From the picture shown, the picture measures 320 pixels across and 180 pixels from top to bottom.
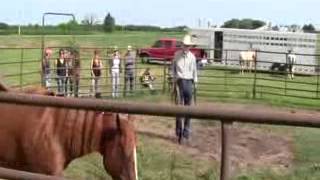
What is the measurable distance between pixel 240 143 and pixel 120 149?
6.46 m

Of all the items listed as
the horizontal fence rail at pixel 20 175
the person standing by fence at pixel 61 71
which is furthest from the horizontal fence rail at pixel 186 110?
the person standing by fence at pixel 61 71

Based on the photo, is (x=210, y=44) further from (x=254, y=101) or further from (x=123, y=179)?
(x=123, y=179)

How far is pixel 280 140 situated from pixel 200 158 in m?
2.58

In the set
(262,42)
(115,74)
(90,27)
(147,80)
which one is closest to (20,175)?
(115,74)

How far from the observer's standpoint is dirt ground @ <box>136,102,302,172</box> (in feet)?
32.8

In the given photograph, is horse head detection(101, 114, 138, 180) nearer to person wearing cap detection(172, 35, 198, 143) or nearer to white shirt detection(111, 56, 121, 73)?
person wearing cap detection(172, 35, 198, 143)

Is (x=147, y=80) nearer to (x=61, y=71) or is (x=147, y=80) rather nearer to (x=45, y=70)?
(x=61, y=71)

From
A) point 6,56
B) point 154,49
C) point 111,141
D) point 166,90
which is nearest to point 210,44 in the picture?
point 154,49

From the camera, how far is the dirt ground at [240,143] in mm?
10000

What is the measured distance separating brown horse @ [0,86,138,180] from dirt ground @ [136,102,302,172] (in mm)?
3713

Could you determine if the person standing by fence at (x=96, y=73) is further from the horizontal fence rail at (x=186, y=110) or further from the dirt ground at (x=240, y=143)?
the horizontal fence rail at (x=186, y=110)

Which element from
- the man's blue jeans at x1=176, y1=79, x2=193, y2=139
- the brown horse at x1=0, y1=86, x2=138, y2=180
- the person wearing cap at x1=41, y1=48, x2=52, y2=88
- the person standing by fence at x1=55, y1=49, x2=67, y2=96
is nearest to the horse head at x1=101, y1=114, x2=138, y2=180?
the brown horse at x1=0, y1=86, x2=138, y2=180

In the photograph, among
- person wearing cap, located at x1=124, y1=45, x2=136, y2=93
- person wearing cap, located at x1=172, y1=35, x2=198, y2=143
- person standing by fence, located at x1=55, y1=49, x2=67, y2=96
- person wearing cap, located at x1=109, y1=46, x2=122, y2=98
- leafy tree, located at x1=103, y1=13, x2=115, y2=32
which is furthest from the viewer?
leafy tree, located at x1=103, y1=13, x2=115, y2=32

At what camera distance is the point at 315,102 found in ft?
65.0
